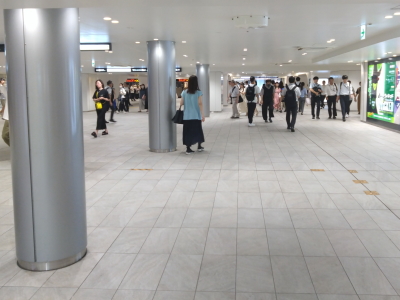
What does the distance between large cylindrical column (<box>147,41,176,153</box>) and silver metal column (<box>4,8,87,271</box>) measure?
247 inches

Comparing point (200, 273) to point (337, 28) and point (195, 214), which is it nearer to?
point (195, 214)

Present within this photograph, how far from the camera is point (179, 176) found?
7332 mm

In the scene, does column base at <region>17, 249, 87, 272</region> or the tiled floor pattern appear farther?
column base at <region>17, 249, 87, 272</region>

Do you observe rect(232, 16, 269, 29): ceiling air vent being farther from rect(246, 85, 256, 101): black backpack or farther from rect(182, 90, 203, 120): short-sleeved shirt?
rect(246, 85, 256, 101): black backpack

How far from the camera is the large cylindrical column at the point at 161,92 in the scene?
9.89 meters

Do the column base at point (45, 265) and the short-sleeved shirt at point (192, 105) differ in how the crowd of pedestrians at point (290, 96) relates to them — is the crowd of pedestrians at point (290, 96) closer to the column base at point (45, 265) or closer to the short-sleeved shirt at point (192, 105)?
the short-sleeved shirt at point (192, 105)

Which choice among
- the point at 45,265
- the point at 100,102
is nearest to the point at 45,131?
the point at 45,265

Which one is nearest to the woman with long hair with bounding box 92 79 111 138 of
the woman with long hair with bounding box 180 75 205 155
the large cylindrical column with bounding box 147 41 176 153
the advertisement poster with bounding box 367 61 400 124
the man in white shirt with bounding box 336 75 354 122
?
the large cylindrical column with bounding box 147 41 176 153

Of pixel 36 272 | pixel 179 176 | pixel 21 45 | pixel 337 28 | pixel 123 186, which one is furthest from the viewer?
pixel 337 28

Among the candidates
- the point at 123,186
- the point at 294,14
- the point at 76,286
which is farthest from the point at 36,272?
the point at 294,14

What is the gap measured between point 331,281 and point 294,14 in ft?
17.3

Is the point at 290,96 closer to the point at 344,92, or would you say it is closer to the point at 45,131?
the point at 344,92

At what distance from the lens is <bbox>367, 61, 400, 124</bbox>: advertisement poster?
14.4 m

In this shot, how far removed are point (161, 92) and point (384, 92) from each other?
9454mm
